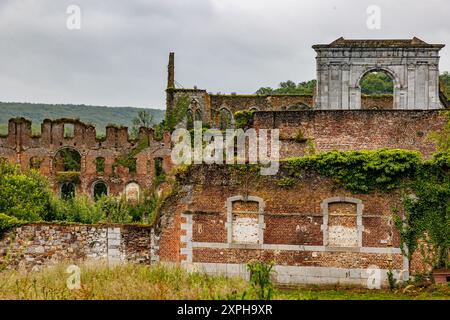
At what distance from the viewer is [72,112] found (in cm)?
12950

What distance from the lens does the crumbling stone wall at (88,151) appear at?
55.8 meters

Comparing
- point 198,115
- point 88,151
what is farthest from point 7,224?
point 88,151

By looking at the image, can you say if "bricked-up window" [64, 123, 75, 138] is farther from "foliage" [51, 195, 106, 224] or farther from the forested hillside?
"foliage" [51, 195, 106, 224]

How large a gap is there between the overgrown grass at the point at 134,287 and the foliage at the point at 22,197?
408 inches

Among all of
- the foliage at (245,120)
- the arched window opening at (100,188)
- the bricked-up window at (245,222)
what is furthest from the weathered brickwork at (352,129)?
the arched window opening at (100,188)

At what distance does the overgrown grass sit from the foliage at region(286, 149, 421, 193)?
3453 millimetres

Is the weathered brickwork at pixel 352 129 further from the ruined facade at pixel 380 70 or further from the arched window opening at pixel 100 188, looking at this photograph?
the arched window opening at pixel 100 188

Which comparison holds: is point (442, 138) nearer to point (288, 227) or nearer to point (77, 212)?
point (288, 227)

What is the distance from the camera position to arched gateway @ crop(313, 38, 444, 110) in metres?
40.0

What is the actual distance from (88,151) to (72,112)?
2954 inches

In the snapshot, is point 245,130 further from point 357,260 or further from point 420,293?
point 420,293

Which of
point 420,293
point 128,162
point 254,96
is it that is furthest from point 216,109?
point 420,293

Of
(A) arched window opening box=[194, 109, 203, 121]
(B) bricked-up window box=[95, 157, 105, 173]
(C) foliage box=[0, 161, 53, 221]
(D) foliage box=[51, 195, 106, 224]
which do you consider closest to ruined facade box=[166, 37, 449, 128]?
(D) foliage box=[51, 195, 106, 224]

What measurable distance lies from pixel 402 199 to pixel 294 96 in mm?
28431
